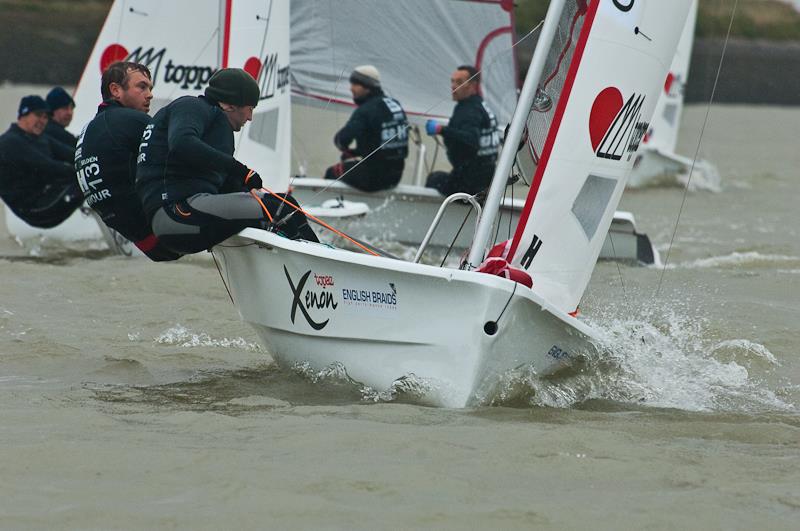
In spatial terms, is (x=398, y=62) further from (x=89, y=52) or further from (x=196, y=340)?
(x=89, y=52)

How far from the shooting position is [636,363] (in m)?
4.92

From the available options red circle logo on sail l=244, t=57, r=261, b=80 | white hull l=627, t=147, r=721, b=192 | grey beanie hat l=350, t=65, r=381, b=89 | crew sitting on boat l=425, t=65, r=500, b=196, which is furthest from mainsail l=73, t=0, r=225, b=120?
white hull l=627, t=147, r=721, b=192

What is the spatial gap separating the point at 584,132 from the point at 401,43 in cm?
616

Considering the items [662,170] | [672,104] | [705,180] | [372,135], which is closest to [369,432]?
[372,135]

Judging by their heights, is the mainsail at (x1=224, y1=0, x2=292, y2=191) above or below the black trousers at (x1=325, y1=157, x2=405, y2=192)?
above

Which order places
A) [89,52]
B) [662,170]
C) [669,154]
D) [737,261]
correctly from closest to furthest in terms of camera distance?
[737,261] < [662,170] < [669,154] < [89,52]

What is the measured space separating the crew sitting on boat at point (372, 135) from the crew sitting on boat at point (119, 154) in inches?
157

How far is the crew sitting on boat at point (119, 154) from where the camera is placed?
17.8 ft

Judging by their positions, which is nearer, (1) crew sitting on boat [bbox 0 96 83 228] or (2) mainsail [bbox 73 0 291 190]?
(1) crew sitting on boat [bbox 0 96 83 228]

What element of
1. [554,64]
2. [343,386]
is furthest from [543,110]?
[343,386]

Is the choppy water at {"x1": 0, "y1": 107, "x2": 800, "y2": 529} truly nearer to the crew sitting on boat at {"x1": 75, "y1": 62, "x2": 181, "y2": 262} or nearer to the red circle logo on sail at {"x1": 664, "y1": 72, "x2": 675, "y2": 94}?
the crew sitting on boat at {"x1": 75, "y1": 62, "x2": 181, "y2": 262}

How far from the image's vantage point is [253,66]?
29.2 ft

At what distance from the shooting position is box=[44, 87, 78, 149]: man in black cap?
936 centimetres

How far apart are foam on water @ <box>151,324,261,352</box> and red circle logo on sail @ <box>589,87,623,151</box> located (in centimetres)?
205
